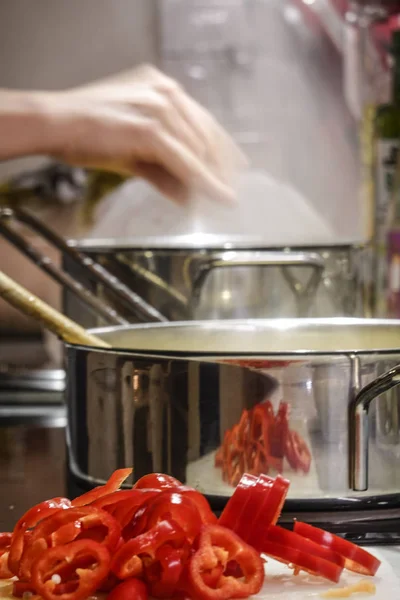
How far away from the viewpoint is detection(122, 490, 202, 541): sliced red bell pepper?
24.4 inches

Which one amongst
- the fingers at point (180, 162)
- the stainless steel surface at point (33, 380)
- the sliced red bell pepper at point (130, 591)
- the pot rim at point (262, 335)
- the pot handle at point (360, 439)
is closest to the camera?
the sliced red bell pepper at point (130, 591)

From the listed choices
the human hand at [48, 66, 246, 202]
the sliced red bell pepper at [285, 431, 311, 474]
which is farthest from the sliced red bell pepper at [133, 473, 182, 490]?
the human hand at [48, 66, 246, 202]

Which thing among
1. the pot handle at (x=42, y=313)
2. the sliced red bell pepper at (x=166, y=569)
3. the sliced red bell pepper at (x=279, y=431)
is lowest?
the sliced red bell pepper at (x=166, y=569)

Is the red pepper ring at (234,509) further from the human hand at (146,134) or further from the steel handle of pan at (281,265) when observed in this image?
the human hand at (146,134)

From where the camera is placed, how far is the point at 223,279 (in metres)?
1.25

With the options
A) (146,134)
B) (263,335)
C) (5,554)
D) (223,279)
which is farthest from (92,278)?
(5,554)

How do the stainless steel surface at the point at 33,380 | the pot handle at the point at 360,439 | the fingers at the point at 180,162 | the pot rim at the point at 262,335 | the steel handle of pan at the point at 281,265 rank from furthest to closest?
the fingers at the point at 180,162 → the stainless steel surface at the point at 33,380 → the steel handle of pan at the point at 281,265 → the pot rim at the point at 262,335 → the pot handle at the point at 360,439

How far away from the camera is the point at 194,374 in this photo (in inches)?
30.9

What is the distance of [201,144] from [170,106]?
3.3 inches

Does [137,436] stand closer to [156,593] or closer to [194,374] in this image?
[194,374]

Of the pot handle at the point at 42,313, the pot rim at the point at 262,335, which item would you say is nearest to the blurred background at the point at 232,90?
the pot rim at the point at 262,335

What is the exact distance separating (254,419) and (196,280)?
477 millimetres

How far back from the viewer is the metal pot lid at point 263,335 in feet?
3.19

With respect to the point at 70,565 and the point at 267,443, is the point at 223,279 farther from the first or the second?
the point at 70,565
